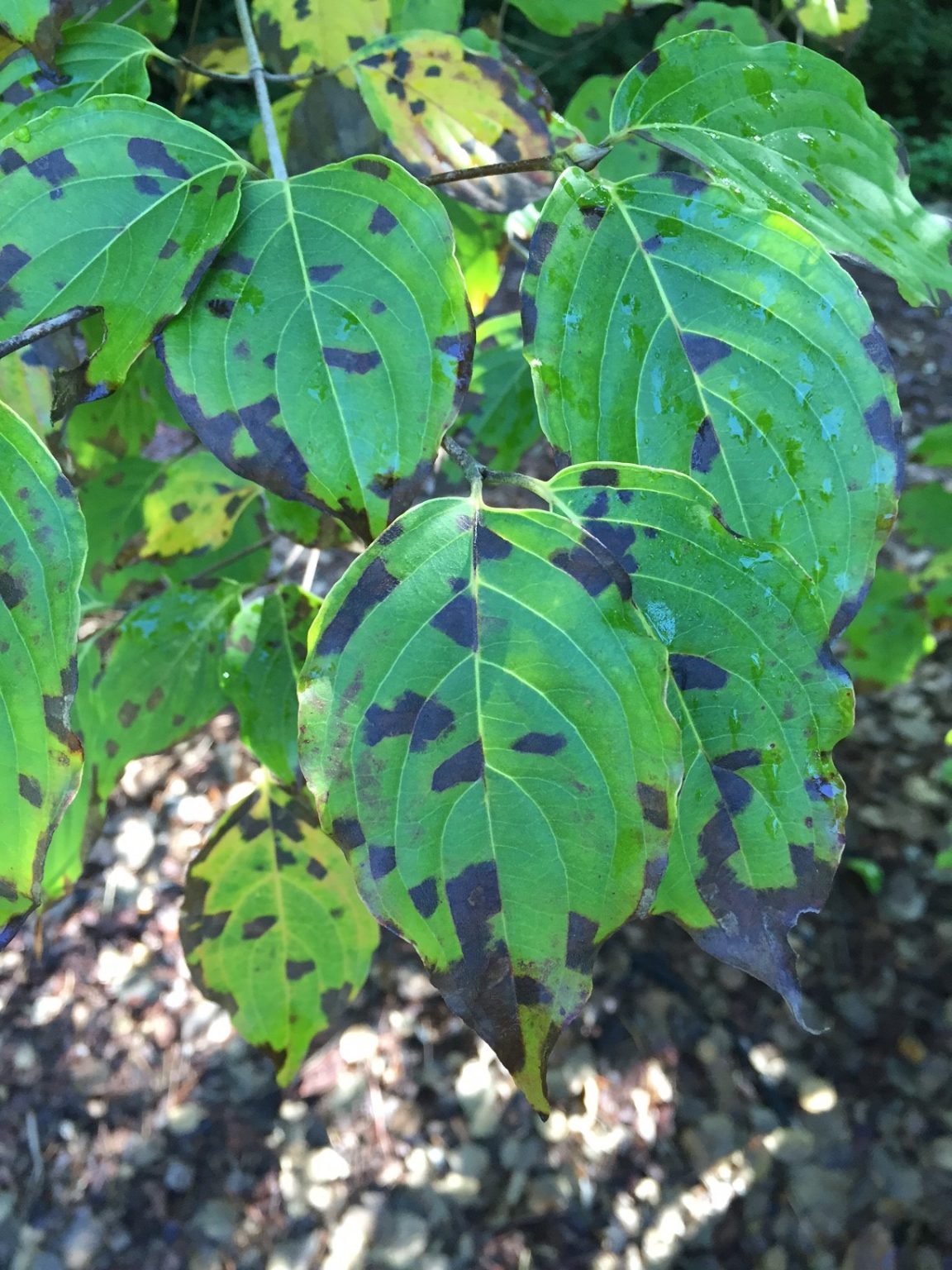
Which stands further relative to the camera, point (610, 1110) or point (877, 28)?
point (877, 28)

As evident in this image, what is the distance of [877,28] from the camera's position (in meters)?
2.89

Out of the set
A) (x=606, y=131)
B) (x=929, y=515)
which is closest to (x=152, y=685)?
(x=606, y=131)

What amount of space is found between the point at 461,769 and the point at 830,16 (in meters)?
0.78

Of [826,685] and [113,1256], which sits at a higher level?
[826,685]

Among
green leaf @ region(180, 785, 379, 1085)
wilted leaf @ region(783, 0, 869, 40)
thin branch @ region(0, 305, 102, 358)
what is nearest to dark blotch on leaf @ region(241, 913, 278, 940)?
green leaf @ region(180, 785, 379, 1085)

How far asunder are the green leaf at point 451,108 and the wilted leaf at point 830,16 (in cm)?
32

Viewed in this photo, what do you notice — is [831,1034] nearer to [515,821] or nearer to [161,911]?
[161,911]

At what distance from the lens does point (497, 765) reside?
1.27 ft

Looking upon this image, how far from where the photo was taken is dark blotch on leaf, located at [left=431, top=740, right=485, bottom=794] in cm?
39

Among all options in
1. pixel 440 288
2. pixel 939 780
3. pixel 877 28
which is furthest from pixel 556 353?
pixel 877 28

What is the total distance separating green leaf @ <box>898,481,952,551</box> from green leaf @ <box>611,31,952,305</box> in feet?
2.71

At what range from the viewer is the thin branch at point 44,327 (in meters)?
0.41

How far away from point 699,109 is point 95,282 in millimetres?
334

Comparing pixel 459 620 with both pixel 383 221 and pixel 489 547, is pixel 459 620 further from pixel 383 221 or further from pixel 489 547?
pixel 383 221
